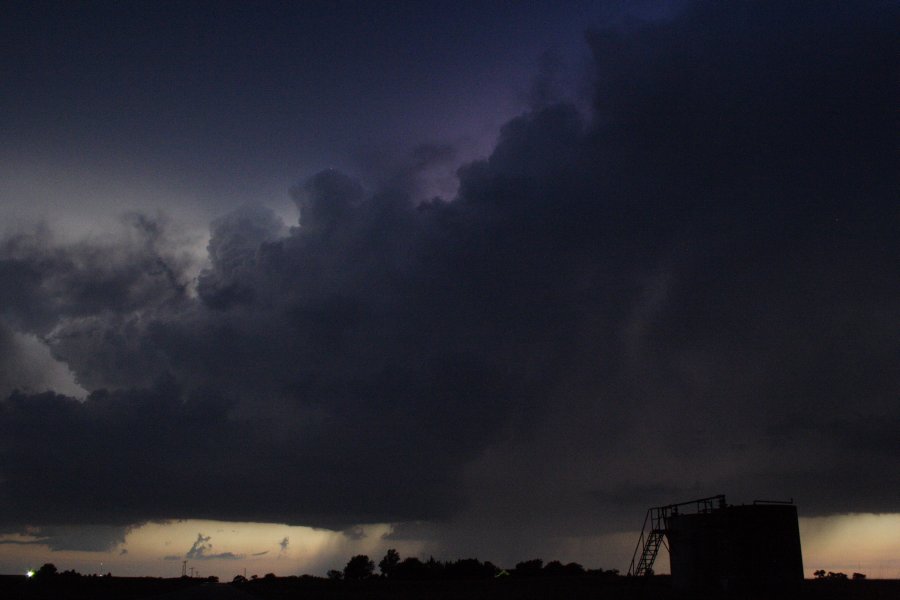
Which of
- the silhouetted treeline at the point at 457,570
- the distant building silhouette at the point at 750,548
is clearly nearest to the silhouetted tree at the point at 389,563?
the silhouetted treeline at the point at 457,570

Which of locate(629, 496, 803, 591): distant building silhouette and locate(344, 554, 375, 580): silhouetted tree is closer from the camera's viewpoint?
locate(629, 496, 803, 591): distant building silhouette

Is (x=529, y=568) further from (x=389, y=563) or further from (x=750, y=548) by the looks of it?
(x=750, y=548)

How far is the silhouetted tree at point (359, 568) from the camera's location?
7469 inches

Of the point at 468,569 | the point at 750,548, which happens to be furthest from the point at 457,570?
the point at 750,548

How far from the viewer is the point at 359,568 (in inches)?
7603

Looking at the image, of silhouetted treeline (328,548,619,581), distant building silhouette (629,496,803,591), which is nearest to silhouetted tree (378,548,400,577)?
silhouetted treeline (328,548,619,581)

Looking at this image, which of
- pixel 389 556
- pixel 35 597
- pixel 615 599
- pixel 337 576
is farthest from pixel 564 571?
pixel 35 597

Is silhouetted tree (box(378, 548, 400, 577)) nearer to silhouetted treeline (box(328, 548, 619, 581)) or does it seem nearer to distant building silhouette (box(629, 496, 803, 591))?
silhouetted treeline (box(328, 548, 619, 581))

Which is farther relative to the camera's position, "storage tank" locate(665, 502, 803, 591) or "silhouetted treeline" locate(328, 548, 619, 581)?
"silhouetted treeline" locate(328, 548, 619, 581)

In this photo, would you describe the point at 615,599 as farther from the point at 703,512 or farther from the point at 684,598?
the point at 703,512

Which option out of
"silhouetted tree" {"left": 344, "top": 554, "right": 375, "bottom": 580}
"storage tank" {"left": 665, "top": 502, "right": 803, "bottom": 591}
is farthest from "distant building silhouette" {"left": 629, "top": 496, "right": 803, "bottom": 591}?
"silhouetted tree" {"left": 344, "top": 554, "right": 375, "bottom": 580}

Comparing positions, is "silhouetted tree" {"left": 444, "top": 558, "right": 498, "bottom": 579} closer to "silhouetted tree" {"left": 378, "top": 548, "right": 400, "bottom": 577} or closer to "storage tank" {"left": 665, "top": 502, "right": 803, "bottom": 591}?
"silhouetted tree" {"left": 378, "top": 548, "right": 400, "bottom": 577}

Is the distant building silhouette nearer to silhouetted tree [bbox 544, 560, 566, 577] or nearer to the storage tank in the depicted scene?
the storage tank

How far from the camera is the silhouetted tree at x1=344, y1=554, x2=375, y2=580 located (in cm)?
18970
